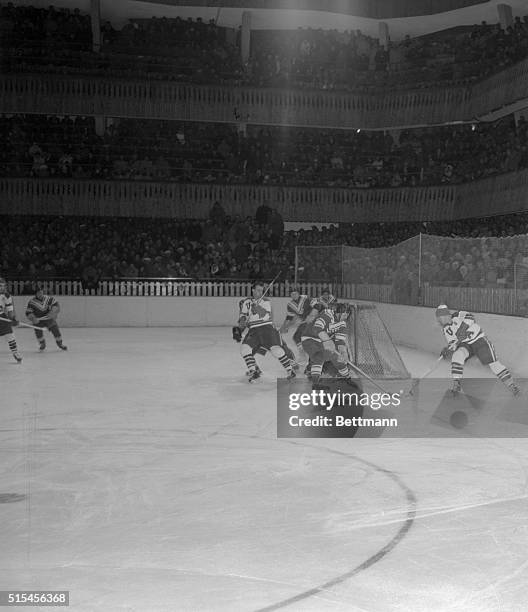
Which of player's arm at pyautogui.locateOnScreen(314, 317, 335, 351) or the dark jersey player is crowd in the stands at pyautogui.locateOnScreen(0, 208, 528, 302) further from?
player's arm at pyautogui.locateOnScreen(314, 317, 335, 351)

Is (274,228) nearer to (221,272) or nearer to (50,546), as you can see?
(221,272)

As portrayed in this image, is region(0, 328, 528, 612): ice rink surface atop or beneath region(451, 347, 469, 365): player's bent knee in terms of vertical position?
beneath

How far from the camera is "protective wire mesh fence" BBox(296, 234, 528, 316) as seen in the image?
1291 centimetres

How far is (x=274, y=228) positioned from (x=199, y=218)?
315 centimetres

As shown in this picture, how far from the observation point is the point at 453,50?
3170 cm

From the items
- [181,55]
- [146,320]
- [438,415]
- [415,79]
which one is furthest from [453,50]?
[438,415]

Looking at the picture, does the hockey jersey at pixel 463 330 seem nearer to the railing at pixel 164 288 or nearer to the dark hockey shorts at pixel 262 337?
the dark hockey shorts at pixel 262 337

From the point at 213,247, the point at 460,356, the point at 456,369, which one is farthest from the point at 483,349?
the point at 213,247

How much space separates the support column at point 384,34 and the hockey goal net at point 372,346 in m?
22.2

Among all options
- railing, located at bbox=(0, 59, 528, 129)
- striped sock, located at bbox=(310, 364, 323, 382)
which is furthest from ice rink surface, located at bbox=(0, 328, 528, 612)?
railing, located at bbox=(0, 59, 528, 129)

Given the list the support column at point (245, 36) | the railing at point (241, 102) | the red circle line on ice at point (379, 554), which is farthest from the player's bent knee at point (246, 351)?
the support column at point (245, 36)

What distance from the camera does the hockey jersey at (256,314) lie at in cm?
1177

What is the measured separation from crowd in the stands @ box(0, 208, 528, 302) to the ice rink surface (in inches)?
410

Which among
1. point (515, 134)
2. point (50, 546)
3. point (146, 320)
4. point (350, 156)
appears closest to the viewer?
point (50, 546)
